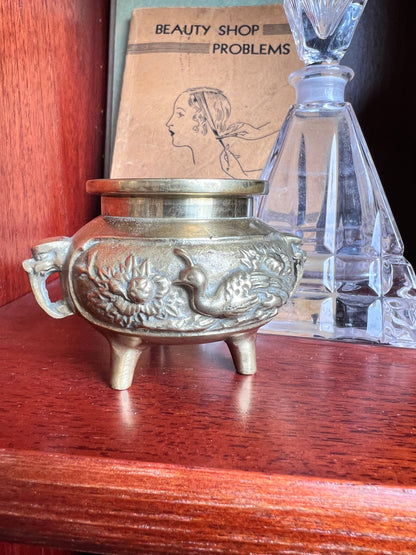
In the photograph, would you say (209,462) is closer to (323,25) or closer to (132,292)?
(132,292)

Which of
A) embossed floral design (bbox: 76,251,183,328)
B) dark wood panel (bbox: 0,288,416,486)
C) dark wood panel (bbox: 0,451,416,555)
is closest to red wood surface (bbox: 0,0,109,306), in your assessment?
dark wood panel (bbox: 0,288,416,486)

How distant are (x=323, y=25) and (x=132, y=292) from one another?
40cm

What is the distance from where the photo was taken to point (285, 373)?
477mm

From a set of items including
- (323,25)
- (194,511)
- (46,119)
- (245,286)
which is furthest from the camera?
(46,119)

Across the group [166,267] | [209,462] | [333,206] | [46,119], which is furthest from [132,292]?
[46,119]

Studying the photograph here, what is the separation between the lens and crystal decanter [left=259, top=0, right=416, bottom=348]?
0.58 meters

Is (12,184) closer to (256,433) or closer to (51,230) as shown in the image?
(51,230)

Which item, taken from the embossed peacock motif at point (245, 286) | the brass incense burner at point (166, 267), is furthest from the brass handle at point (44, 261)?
the embossed peacock motif at point (245, 286)

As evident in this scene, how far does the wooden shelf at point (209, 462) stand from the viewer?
294 mm

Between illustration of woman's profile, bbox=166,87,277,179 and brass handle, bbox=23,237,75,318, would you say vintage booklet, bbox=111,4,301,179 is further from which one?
brass handle, bbox=23,237,75,318

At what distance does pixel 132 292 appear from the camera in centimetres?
39

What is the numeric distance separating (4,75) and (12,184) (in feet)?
0.41

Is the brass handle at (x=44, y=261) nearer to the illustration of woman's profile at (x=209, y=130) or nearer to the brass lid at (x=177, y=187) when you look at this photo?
the brass lid at (x=177, y=187)

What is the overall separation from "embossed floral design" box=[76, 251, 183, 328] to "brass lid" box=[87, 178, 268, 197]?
52 mm
